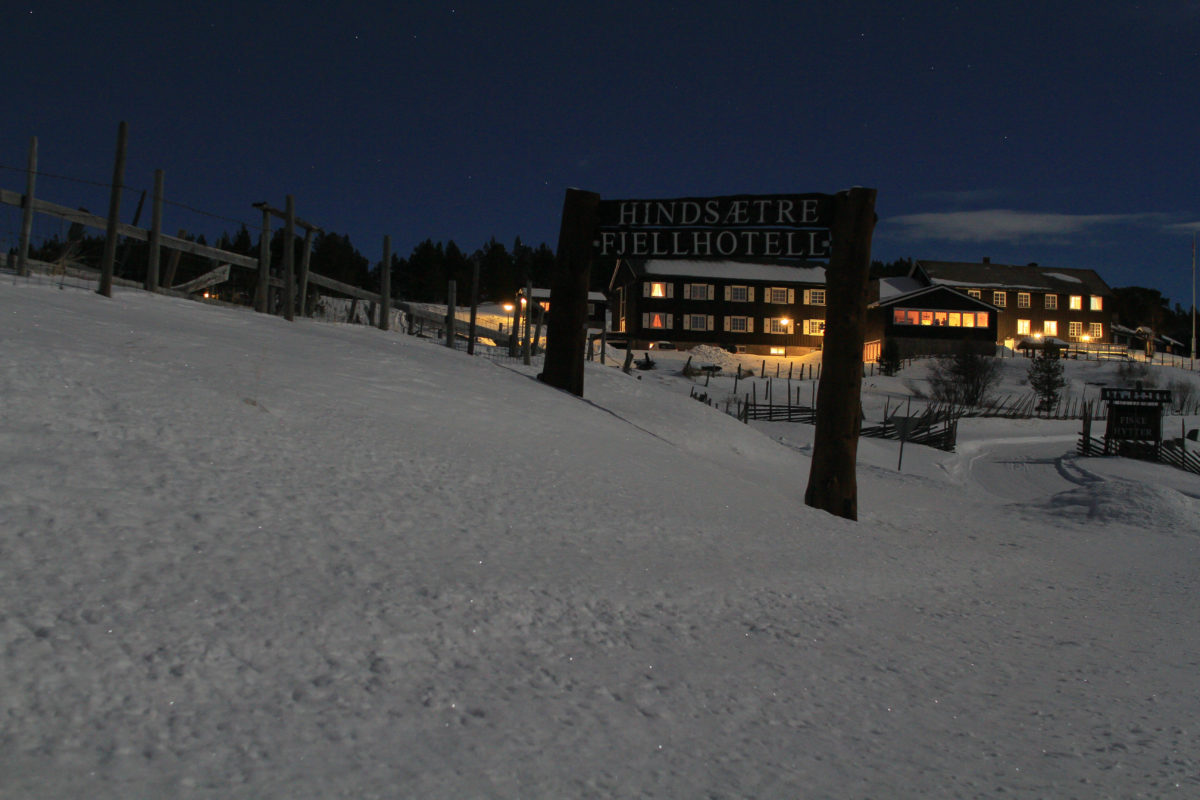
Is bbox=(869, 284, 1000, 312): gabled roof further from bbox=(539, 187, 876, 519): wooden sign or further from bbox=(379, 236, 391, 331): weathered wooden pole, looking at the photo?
bbox=(539, 187, 876, 519): wooden sign

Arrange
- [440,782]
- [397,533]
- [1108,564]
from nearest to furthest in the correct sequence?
[440,782] → [397,533] → [1108,564]

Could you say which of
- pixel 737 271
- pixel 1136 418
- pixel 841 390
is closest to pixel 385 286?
pixel 841 390

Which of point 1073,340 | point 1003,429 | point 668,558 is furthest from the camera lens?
point 1073,340

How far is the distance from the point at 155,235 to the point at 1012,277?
7810 centimetres

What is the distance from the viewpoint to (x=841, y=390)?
980 centimetres

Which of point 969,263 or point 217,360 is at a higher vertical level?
point 969,263

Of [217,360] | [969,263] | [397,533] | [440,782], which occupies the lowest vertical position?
[440,782]

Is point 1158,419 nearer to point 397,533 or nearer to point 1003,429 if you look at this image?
point 1003,429

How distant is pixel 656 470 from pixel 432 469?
9.47 ft

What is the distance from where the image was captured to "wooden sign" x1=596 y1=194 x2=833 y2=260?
11484 millimetres

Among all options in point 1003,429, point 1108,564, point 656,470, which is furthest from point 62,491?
point 1003,429

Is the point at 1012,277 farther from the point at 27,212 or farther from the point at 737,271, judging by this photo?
the point at 27,212

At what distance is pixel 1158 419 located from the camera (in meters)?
31.4

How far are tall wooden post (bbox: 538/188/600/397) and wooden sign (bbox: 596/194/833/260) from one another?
0.79ft
